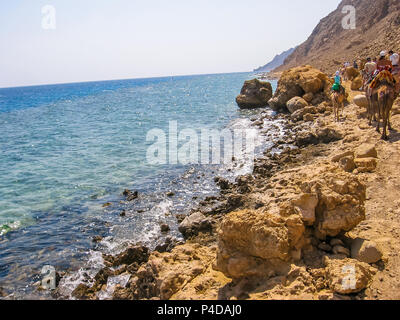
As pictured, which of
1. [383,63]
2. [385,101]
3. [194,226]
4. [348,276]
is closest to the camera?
[348,276]

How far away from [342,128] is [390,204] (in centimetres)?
843

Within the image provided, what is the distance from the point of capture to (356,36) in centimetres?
6303

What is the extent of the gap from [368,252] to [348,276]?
0.77m

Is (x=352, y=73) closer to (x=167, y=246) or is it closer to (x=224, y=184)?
(x=224, y=184)

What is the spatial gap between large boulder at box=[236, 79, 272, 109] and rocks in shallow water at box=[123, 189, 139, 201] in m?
23.9

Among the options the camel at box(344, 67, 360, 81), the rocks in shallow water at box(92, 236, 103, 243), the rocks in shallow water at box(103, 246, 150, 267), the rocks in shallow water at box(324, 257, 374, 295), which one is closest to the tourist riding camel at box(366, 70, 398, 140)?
the rocks in shallow water at box(324, 257, 374, 295)

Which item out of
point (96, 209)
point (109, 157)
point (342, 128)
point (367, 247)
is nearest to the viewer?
point (367, 247)

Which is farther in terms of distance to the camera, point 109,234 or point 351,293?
point 109,234

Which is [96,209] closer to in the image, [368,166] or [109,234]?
[109,234]

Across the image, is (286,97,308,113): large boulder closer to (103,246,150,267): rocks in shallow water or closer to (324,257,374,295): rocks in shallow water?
(103,246,150,267): rocks in shallow water

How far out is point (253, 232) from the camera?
5.07 m

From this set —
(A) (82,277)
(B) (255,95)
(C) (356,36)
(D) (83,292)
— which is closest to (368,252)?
(D) (83,292)
